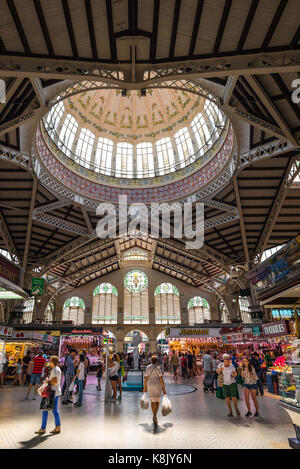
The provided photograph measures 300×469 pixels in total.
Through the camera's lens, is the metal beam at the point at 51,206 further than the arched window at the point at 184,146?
No

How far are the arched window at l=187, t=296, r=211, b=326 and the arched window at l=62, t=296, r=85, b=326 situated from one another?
13.8 meters

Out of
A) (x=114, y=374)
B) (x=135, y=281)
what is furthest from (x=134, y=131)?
(x=114, y=374)

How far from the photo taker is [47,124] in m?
17.0

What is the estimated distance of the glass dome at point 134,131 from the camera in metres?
20.4

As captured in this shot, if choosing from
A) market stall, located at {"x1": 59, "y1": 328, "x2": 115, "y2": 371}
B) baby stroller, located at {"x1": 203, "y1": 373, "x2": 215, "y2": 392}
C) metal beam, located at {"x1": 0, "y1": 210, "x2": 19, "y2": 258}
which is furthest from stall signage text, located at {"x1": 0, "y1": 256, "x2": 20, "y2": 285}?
market stall, located at {"x1": 59, "y1": 328, "x2": 115, "y2": 371}

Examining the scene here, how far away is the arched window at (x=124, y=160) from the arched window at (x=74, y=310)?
19.5 metres

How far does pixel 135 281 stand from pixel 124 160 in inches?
702

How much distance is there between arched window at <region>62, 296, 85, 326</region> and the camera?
34656 millimetres

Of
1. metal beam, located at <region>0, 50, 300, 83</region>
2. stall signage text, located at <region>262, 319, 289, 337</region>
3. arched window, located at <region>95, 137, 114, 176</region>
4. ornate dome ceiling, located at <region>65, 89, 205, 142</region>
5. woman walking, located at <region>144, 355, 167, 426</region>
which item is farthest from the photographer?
arched window, located at <region>95, 137, 114, 176</region>

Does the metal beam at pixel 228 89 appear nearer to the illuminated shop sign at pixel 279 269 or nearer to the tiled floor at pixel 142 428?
the illuminated shop sign at pixel 279 269

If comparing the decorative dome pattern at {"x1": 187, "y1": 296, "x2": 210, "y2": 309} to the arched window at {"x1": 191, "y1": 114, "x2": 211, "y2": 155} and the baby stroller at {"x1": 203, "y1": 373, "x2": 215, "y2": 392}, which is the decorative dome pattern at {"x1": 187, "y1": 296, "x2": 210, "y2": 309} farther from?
the baby stroller at {"x1": 203, "y1": 373, "x2": 215, "y2": 392}

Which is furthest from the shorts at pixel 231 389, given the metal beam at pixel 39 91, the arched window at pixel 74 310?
the arched window at pixel 74 310

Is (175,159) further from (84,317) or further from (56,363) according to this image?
(84,317)
